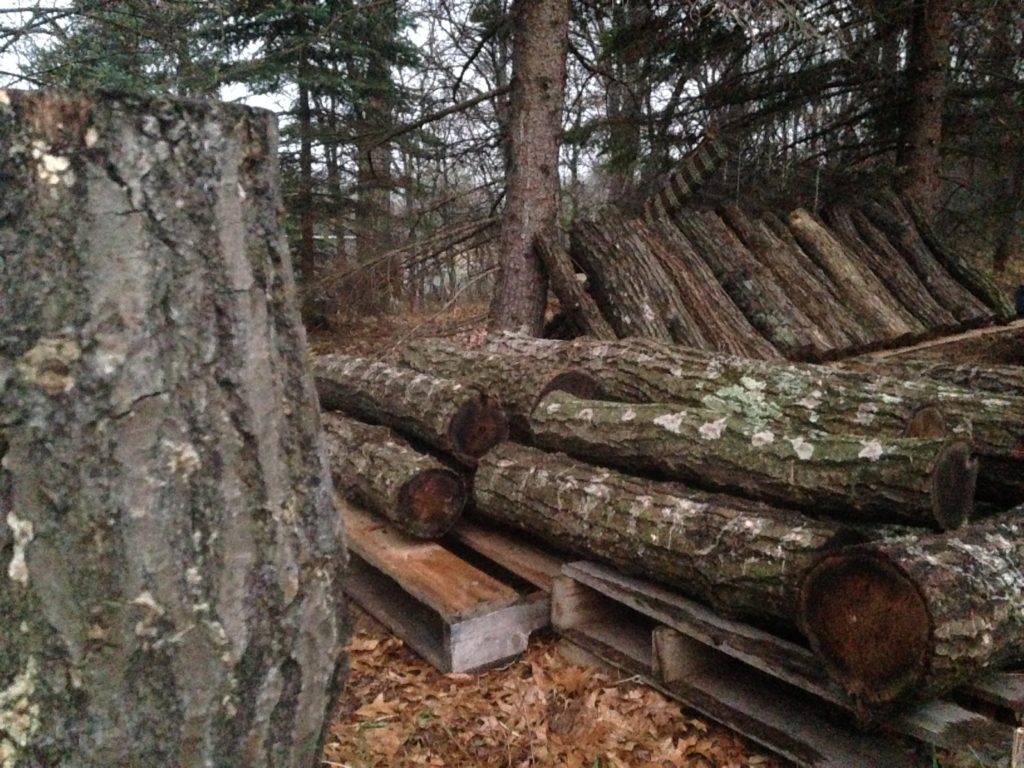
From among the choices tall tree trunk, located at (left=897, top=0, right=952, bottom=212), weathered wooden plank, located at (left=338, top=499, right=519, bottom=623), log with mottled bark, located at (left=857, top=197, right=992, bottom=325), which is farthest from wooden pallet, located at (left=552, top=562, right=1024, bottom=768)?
tall tree trunk, located at (left=897, top=0, right=952, bottom=212)

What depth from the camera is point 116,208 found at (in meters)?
1.21

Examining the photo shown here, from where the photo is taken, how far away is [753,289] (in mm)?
6441

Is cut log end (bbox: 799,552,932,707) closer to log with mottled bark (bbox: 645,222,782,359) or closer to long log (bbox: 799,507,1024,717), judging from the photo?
long log (bbox: 799,507,1024,717)

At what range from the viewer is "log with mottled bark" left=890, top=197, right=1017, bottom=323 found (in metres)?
6.94

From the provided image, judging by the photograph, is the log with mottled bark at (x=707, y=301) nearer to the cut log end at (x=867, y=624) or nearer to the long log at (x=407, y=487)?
the long log at (x=407, y=487)

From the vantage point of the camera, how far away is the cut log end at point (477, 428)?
4090mm

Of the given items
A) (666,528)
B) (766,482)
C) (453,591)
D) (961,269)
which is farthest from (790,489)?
(961,269)

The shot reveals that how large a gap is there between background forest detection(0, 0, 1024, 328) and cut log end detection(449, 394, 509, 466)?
2.72 m

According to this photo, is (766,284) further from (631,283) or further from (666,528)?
(666,528)

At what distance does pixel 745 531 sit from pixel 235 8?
7.88 m

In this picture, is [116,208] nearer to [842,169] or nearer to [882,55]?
[842,169]

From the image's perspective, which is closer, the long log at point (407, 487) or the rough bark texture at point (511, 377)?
the long log at point (407, 487)

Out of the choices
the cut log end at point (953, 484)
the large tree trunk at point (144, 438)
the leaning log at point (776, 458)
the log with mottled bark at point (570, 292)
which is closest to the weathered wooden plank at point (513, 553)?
the leaning log at point (776, 458)

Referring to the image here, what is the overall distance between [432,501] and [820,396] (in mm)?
1926
